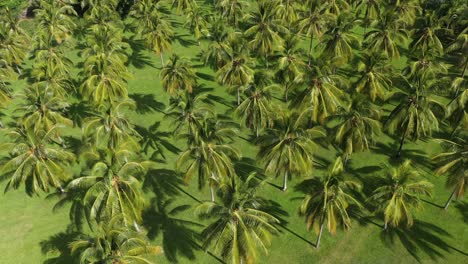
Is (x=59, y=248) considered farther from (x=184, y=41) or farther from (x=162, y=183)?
(x=184, y=41)

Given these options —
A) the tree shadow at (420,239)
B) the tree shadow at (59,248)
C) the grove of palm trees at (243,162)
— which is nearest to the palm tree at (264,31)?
the grove of palm trees at (243,162)

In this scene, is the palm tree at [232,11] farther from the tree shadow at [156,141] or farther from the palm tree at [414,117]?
the palm tree at [414,117]

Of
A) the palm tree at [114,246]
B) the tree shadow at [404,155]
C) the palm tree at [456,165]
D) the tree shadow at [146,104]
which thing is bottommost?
the tree shadow at [146,104]

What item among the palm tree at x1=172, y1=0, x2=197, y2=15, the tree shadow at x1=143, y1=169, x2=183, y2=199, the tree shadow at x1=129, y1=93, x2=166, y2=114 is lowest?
the tree shadow at x1=143, y1=169, x2=183, y2=199

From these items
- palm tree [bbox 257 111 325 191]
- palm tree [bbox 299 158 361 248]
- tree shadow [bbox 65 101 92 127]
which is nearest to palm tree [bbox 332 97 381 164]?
palm tree [bbox 257 111 325 191]

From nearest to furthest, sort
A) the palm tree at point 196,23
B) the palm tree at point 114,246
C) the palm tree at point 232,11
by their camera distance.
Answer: the palm tree at point 114,246
the palm tree at point 232,11
the palm tree at point 196,23

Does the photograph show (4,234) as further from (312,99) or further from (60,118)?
(312,99)

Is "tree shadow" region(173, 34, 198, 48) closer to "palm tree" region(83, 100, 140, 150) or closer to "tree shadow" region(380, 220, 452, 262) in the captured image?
"palm tree" region(83, 100, 140, 150)
